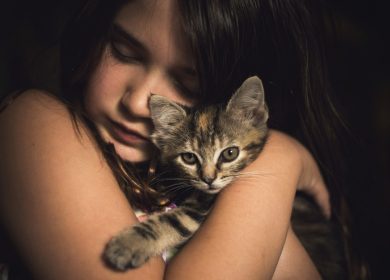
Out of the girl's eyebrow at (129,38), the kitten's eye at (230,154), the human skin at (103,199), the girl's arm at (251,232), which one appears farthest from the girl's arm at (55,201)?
the kitten's eye at (230,154)

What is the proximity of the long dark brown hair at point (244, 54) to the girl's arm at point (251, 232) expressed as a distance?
0.61 ft

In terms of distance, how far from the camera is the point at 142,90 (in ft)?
2.57

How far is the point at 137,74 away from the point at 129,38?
9 centimetres

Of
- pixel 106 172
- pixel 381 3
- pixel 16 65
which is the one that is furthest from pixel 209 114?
pixel 381 3

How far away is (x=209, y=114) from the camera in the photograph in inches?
38.0

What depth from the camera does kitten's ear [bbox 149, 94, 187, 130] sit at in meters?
0.81

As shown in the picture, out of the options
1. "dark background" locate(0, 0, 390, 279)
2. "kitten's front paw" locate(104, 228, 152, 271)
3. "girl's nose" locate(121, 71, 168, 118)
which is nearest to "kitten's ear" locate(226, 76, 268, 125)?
"girl's nose" locate(121, 71, 168, 118)

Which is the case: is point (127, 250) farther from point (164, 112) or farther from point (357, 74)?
point (357, 74)

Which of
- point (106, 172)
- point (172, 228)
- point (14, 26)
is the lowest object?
point (172, 228)

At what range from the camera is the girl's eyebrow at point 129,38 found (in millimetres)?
726

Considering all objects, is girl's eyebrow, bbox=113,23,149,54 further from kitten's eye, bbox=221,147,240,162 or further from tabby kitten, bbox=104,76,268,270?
kitten's eye, bbox=221,147,240,162

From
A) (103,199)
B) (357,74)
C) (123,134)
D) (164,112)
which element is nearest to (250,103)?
(164,112)

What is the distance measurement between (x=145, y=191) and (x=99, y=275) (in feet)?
0.97

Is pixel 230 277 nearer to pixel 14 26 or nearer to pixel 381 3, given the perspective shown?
pixel 14 26
